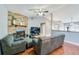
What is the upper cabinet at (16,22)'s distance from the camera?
2301 mm

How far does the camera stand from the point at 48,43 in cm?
240

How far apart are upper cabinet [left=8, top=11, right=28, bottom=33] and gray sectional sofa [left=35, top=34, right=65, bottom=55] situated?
0.40 meters

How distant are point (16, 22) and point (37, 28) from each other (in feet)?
1.31

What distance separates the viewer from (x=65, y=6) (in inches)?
92.1

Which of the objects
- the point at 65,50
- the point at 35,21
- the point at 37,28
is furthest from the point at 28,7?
the point at 65,50

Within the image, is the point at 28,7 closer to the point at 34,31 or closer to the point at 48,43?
the point at 34,31

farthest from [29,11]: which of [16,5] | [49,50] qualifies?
[49,50]

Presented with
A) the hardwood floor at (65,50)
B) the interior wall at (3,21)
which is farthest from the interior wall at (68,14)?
the interior wall at (3,21)

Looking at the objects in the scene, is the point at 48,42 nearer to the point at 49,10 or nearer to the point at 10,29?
the point at 49,10

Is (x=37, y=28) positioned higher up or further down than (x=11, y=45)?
higher up

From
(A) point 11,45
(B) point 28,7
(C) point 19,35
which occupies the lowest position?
(A) point 11,45

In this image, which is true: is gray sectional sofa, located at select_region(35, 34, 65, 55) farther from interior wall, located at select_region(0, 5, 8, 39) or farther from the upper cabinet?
interior wall, located at select_region(0, 5, 8, 39)

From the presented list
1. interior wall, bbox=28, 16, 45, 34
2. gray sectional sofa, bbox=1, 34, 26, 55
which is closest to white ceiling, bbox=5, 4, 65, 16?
interior wall, bbox=28, 16, 45, 34
